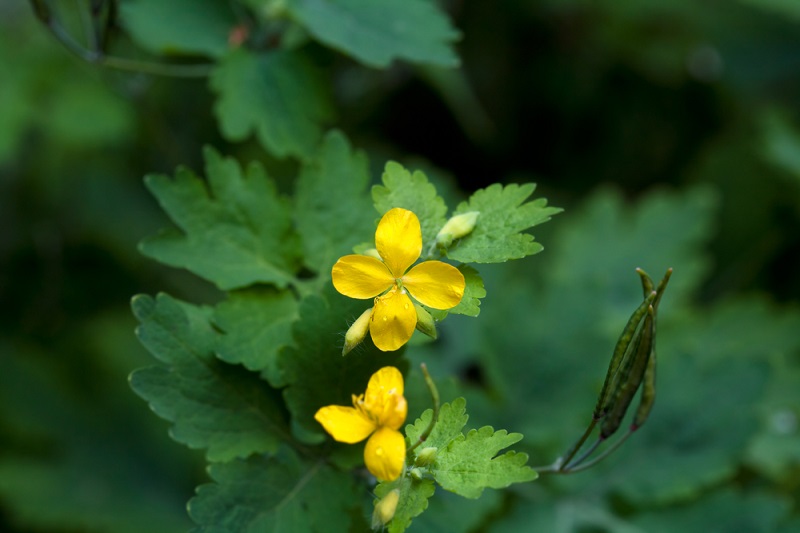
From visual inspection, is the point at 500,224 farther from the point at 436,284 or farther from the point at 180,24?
the point at 180,24

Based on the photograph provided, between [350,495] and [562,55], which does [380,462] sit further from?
[562,55]

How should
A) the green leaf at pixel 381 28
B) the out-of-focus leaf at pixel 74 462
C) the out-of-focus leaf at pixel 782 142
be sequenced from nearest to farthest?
1. the green leaf at pixel 381 28
2. the out-of-focus leaf at pixel 74 462
3. the out-of-focus leaf at pixel 782 142

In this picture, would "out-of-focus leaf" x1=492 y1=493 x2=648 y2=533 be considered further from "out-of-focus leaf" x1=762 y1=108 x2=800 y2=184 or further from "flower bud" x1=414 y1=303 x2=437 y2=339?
"out-of-focus leaf" x1=762 y1=108 x2=800 y2=184

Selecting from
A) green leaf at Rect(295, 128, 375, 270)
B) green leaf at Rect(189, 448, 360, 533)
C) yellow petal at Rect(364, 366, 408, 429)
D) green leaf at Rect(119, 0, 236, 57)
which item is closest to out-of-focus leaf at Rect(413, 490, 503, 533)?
green leaf at Rect(189, 448, 360, 533)

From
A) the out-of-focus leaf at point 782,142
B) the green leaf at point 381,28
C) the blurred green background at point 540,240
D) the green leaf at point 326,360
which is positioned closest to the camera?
the green leaf at point 326,360

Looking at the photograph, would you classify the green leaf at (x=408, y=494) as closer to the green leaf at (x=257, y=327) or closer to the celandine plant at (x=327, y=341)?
the celandine plant at (x=327, y=341)

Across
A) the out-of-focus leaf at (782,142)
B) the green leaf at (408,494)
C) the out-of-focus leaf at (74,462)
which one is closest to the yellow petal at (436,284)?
the green leaf at (408,494)

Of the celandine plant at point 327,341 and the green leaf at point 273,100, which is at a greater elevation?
the green leaf at point 273,100

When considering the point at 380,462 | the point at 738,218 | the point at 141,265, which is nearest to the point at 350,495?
the point at 380,462
